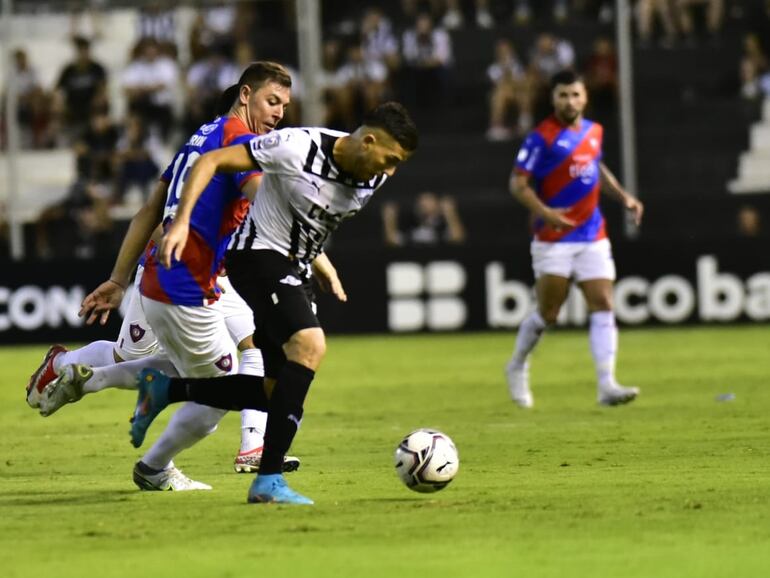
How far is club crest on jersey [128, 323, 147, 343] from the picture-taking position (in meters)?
9.36

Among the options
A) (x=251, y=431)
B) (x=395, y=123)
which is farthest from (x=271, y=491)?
(x=251, y=431)

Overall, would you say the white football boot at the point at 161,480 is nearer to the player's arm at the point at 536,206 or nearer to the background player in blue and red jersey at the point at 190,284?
the background player in blue and red jersey at the point at 190,284

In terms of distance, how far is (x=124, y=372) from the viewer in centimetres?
880

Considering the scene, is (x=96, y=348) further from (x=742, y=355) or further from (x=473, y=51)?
(x=473, y=51)

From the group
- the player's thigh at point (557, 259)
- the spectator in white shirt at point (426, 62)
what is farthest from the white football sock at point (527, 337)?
the spectator in white shirt at point (426, 62)

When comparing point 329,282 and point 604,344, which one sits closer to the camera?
point 329,282

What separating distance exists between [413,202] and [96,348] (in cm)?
1626

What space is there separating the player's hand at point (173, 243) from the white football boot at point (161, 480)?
1610 mm

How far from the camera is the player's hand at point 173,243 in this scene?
7293mm

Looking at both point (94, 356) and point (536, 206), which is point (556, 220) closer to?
point (536, 206)

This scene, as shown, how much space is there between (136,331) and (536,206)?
4.90 meters

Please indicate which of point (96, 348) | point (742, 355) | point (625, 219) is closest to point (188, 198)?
point (96, 348)

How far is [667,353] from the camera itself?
18.8 metres

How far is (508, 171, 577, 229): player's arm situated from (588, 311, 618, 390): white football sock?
808 mm
